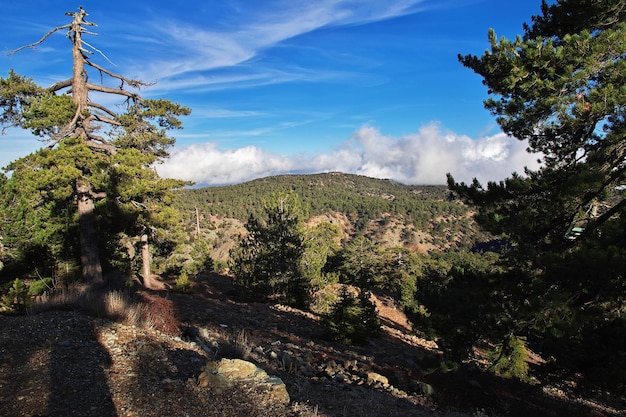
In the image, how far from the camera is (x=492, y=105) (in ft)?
24.9

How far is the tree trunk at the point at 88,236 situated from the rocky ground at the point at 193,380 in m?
4.96

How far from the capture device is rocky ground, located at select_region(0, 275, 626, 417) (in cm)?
422

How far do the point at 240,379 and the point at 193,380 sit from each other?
694mm

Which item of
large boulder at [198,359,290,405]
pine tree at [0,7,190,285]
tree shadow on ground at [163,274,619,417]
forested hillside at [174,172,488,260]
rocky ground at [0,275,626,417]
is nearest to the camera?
rocky ground at [0,275,626,417]

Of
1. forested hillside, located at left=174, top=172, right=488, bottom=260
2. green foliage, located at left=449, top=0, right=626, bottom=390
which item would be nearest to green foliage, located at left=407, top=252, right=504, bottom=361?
green foliage, located at left=449, top=0, right=626, bottom=390

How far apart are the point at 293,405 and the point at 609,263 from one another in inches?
198

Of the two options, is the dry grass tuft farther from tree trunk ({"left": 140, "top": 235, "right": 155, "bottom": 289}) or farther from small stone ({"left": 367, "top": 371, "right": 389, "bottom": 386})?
tree trunk ({"left": 140, "top": 235, "right": 155, "bottom": 289})

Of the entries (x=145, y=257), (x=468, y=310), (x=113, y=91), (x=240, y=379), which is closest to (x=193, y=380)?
(x=240, y=379)

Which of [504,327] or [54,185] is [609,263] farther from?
[54,185]

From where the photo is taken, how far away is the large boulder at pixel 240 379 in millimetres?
4859

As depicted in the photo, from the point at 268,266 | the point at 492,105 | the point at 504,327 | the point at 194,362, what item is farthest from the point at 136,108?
the point at 504,327

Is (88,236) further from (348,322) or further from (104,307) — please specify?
(348,322)

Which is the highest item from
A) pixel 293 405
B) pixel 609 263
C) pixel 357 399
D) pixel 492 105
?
pixel 492 105

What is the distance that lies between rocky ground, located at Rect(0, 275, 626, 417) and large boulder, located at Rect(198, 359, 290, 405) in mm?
54
